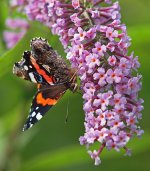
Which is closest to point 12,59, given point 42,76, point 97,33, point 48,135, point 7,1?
point 42,76

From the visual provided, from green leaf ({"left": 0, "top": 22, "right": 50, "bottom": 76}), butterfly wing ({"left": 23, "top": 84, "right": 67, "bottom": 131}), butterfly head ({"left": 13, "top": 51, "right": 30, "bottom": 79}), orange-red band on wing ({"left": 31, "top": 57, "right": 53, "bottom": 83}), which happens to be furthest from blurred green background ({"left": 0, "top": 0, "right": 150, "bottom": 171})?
butterfly wing ({"left": 23, "top": 84, "right": 67, "bottom": 131})

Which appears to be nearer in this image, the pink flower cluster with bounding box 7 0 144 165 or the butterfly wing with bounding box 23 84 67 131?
the pink flower cluster with bounding box 7 0 144 165

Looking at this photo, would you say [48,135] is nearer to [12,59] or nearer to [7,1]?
[7,1]

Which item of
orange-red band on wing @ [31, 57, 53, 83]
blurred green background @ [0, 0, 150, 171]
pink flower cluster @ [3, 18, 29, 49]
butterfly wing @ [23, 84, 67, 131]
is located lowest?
blurred green background @ [0, 0, 150, 171]

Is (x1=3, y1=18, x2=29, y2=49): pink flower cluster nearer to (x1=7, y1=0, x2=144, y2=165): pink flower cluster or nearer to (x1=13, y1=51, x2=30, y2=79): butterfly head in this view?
(x1=13, y1=51, x2=30, y2=79): butterfly head

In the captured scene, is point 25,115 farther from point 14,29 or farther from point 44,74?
point 44,74

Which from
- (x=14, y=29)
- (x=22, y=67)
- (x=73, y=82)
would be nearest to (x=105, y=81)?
(x=73, y=82)
